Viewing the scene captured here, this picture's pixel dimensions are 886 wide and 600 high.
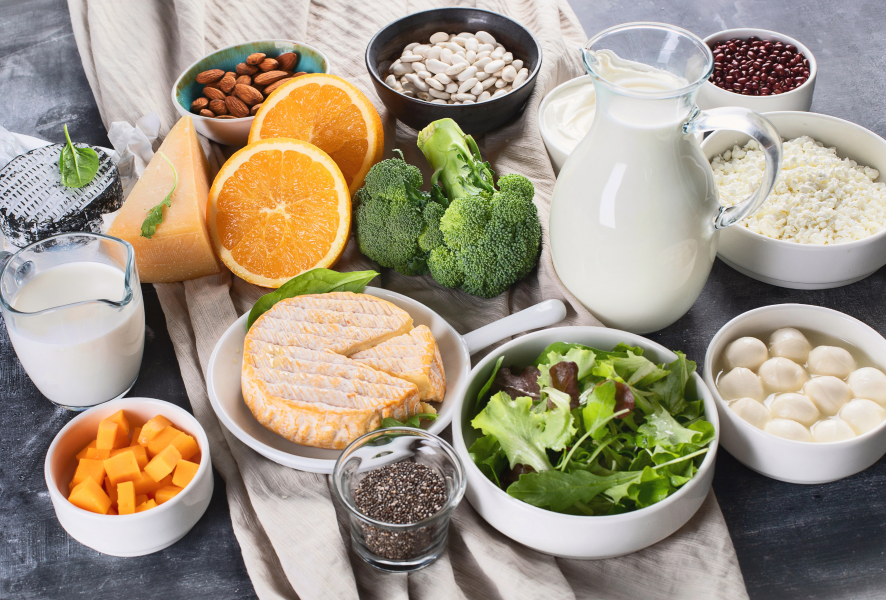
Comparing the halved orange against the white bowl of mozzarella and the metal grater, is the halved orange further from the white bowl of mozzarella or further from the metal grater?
the white bowl of mozzarella

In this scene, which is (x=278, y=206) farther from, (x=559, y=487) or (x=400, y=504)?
(x=559, y=487)

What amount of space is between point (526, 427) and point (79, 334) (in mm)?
818

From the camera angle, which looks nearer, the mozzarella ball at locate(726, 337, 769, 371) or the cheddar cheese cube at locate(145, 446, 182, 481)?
the cheddar cheese cube at locate(145, 446, 182, 481)

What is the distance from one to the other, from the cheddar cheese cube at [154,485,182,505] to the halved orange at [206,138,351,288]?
0.57m

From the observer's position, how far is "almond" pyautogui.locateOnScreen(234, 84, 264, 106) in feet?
6.27

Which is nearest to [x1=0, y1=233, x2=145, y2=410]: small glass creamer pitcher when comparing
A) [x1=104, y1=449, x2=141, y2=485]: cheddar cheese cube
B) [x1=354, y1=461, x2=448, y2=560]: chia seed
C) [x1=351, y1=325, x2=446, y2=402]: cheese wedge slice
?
[x1=104, y1=449, x2=141, y2=485]: cheddar cheese cube

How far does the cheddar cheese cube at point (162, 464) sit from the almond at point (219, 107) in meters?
1.02

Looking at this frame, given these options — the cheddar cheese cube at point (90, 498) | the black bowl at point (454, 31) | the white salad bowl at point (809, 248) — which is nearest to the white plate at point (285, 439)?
the cheddar cheese cube at point (90, 498)

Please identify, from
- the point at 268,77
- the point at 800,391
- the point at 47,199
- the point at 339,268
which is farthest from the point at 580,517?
the point at 268,77

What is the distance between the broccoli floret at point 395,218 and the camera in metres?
1.60

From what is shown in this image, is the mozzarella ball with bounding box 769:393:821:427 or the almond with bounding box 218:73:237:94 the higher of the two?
the almond with bounding box 218:73:237:94

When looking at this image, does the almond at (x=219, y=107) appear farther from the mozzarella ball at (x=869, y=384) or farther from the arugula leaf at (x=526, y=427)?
the mozzarella ball at (x=869, y=384)

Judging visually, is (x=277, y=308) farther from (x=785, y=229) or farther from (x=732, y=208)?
(x=785, y=229)

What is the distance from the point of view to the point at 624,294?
138 cm
